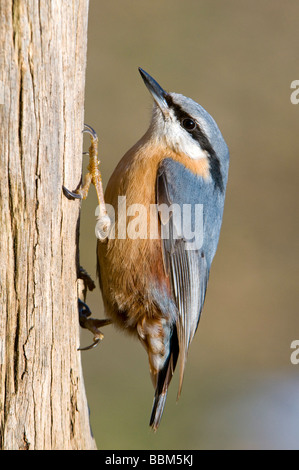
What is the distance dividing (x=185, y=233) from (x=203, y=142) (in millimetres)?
519

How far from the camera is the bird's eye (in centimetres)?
317

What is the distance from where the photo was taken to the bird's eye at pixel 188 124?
317cm

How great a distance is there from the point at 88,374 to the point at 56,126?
13.6ft

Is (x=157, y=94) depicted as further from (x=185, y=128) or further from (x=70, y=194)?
(x=70, y=194)

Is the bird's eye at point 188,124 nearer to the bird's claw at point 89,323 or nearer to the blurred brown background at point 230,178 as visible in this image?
the bird's claw at point 89,323

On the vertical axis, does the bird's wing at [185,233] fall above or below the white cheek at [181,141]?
below

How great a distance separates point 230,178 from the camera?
7305 millimetres

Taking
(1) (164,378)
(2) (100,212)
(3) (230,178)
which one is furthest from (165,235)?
(3) (230,178)

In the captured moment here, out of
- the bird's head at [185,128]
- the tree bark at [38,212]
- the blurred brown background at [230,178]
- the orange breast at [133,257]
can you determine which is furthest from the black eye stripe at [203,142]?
the blurred brown background at [230,178]

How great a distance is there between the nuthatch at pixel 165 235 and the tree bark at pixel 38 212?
0.38m

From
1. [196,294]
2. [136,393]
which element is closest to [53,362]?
[196,294]
